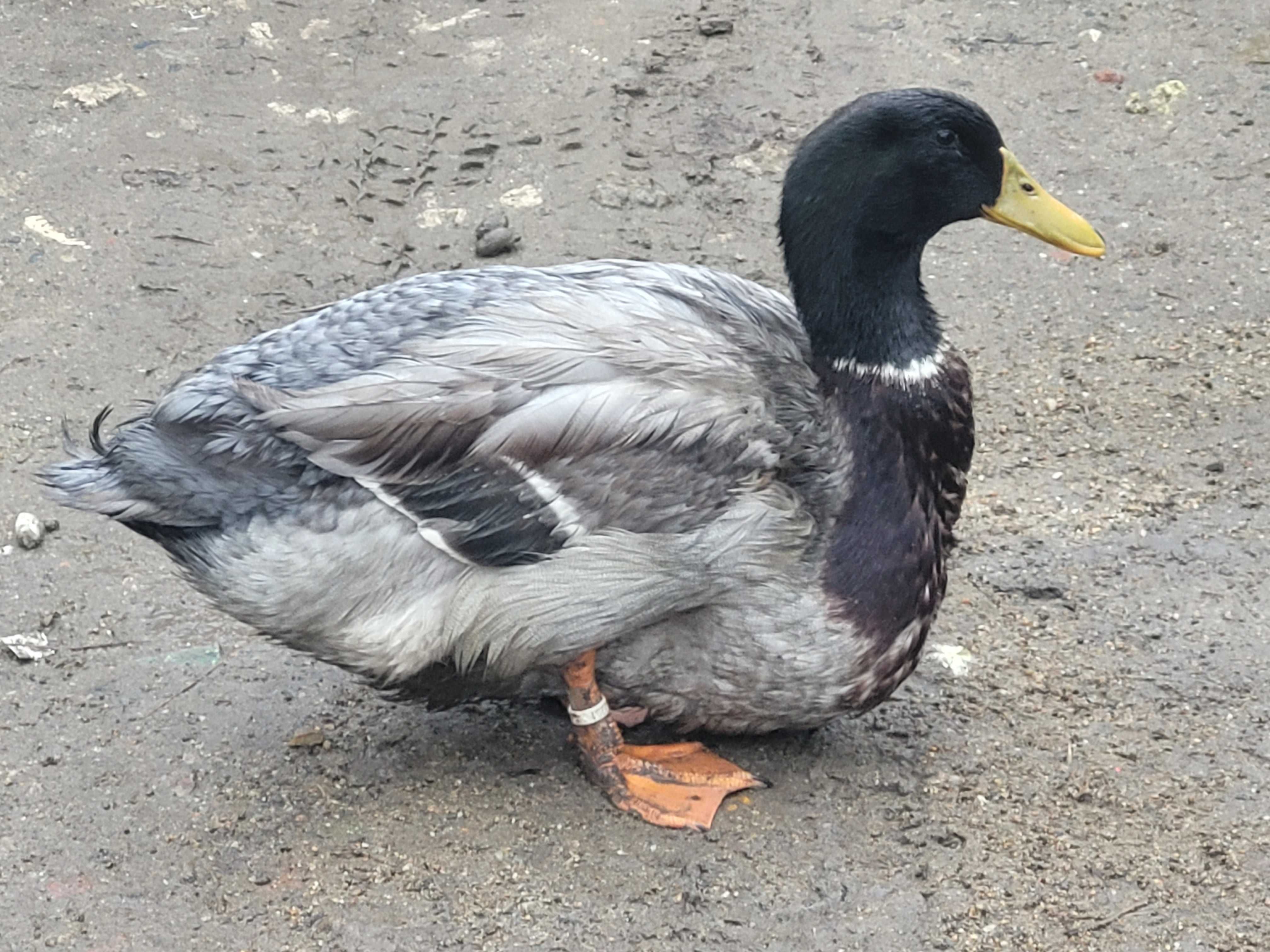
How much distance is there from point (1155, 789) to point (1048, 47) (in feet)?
14.1

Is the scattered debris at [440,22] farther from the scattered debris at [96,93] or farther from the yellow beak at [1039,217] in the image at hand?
the yellow beak at [1039,217]

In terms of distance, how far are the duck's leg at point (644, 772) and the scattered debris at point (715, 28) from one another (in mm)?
4178

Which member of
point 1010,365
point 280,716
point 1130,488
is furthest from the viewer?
point 1010,365

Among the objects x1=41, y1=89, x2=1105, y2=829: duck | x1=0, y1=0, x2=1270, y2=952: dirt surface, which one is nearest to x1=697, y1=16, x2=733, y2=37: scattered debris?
x1=0, y1=0, x2=1270, y2=952: dirt surface

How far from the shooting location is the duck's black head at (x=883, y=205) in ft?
11.9

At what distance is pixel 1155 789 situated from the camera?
376 cm

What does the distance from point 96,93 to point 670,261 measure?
2.71 metres

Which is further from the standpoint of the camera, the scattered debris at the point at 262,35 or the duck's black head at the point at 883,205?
the scattered debris at the point at 262,35

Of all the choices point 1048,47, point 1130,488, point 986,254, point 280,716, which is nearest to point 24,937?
point 280,716

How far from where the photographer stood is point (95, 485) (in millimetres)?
3635

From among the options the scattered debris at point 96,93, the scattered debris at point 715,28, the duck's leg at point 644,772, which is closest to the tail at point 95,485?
the duck's leg at point 644,772

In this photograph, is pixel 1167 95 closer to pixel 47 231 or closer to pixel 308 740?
pixel 47 231

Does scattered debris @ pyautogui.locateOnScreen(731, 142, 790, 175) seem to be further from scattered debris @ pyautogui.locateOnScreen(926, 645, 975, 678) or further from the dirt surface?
scattered debris @ pyautogui.locateOnScreen(926, 645, 975, 678)

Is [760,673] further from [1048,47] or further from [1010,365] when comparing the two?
[1048,47]
